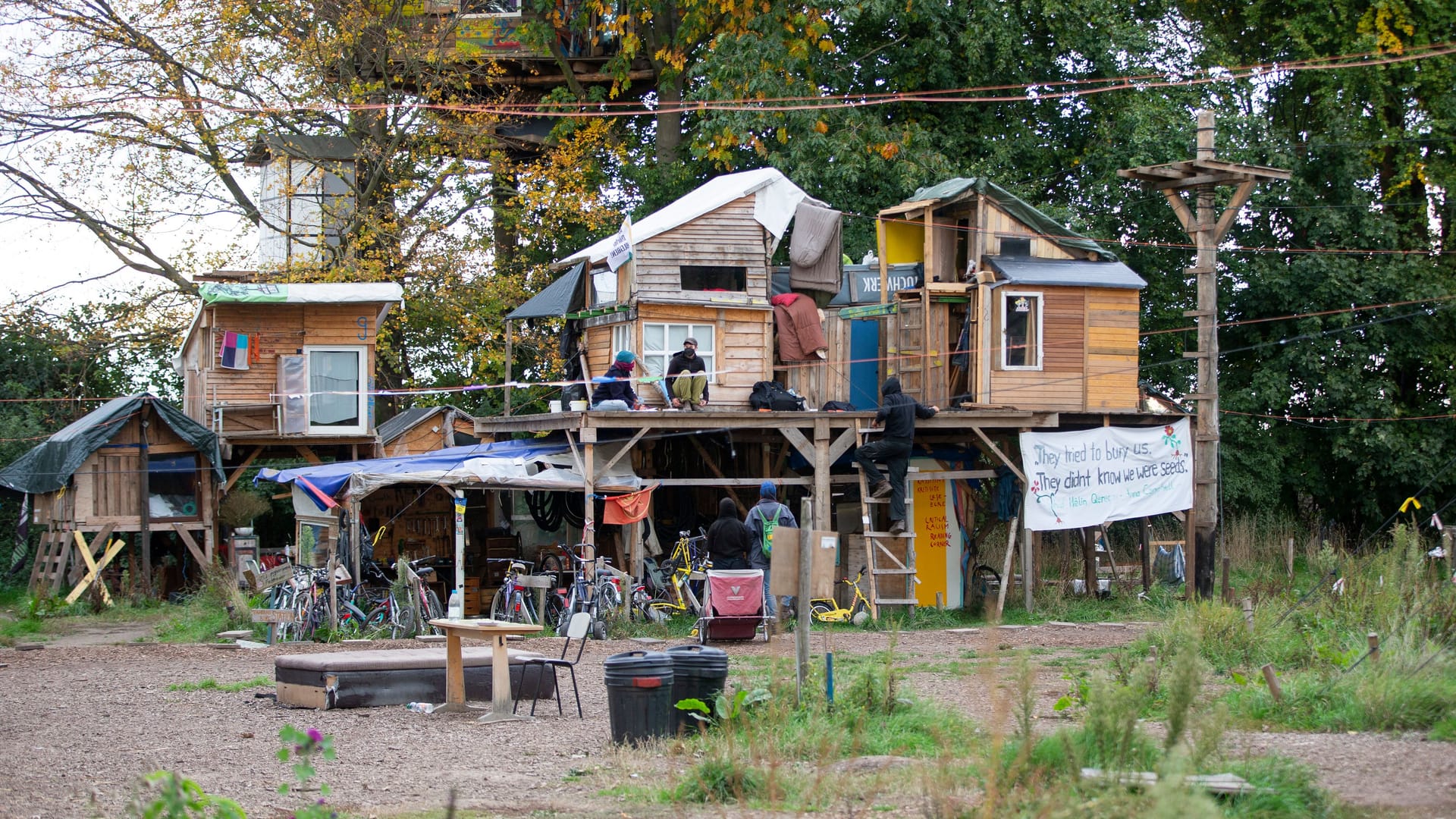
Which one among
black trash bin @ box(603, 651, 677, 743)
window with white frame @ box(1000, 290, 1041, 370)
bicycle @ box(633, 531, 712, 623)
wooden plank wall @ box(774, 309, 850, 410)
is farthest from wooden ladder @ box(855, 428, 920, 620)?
black trash bin @ box(603, 651, 677, 743)

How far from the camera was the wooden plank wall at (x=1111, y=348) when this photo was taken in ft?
80.9

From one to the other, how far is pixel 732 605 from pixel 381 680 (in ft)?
18.8

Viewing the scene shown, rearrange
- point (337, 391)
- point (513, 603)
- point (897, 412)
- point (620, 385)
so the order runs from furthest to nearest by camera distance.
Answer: point (337, 391) → point (620, 385) → point (897, 412) → point (513, 603)

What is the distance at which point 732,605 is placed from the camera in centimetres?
1850

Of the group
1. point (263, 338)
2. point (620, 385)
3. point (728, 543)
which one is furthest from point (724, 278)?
point (263, 338)

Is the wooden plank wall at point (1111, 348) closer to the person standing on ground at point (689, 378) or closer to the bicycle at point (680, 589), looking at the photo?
the person standing on ground at point (689, 378)

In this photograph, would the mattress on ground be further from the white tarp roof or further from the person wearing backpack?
the white tarp roof

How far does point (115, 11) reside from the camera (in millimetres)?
29828

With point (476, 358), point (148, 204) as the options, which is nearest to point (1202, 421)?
point (476, 358)

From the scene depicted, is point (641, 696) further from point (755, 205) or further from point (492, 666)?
point (755, 205)

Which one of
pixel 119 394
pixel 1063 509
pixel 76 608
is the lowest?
pixel 76 608

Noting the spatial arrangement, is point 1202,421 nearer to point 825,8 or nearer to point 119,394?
point 825,8

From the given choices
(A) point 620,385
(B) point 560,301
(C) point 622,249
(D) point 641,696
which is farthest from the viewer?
(B) point 560,301

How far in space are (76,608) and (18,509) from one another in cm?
741
